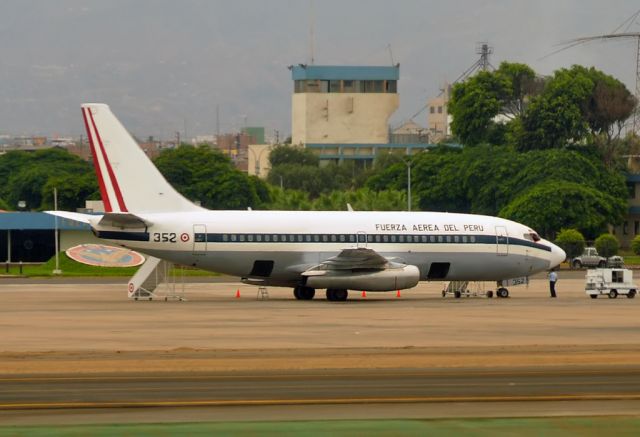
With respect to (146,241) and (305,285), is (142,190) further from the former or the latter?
(305,285)

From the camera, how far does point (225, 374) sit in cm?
2647

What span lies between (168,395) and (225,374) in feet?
11.3

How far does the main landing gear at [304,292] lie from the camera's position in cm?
5222

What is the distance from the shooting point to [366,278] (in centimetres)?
5031

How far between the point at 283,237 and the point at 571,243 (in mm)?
45365

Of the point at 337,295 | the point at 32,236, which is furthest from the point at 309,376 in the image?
the point at 32,236

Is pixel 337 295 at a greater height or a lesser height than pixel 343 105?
lesser

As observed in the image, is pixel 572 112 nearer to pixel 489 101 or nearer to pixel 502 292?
pixel 489 101

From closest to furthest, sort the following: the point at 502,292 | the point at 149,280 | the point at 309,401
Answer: the point at 309,401 < the point at 149,280 < the point at 502,292

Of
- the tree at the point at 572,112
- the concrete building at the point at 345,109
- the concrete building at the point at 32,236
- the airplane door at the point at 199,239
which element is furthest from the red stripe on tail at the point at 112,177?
the concrete building at the point at 345,109

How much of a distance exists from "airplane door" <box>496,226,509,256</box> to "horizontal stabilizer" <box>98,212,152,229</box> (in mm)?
14652

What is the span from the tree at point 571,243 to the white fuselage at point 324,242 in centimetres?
3666

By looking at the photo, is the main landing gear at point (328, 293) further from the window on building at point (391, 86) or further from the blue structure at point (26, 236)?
the window on building at point (391, 86)

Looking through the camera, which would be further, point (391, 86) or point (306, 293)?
point (391, 86)
